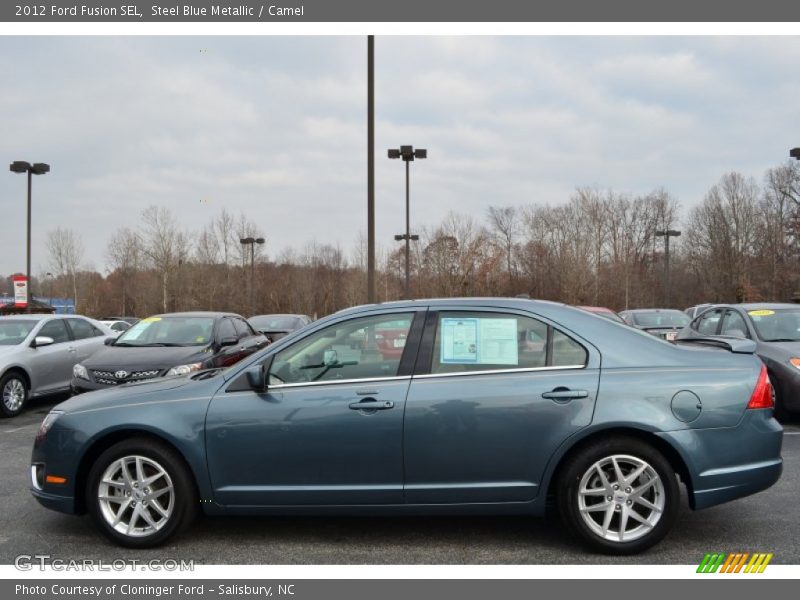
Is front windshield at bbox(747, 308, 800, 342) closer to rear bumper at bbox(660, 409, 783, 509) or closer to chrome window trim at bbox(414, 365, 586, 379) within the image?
rear bumper at bbox(660, 409, 783, 509)

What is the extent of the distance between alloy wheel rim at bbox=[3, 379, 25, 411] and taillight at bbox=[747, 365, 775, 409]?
1023 cm

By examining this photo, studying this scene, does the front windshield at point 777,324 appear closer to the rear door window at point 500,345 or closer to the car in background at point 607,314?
the car in background at point 607,314

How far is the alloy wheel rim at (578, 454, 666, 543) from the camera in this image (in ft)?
13.1

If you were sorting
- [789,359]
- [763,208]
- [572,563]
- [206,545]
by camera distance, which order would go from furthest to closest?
[763,208] → [789,359] → [206,545] → [572,563]

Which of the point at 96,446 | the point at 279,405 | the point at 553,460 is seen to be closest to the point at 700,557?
the point at 553,460

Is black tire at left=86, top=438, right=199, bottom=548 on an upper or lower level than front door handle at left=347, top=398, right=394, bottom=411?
lower

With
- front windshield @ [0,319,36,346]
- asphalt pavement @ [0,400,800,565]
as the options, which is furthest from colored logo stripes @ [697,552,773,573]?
front windshield @ [0,319,36,346]

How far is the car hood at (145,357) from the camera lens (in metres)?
8.19

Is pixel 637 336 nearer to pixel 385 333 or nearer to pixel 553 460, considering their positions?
pixel 553 460

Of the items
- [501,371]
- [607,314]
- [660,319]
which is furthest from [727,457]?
[660,319]

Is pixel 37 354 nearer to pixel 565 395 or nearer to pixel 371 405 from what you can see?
pixel 371 405

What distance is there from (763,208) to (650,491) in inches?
2588

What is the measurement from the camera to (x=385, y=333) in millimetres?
4348

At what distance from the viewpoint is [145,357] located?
848cm
